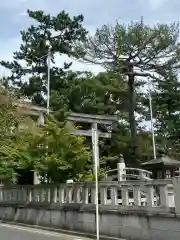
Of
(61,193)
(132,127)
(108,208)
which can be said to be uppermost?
(132,127)

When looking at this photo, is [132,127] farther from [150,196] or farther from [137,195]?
[150,196]

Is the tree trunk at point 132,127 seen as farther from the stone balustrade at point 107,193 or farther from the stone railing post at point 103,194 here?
the stone railing post at point 103,194

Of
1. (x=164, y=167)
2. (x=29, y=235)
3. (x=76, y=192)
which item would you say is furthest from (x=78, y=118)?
(x=29, y=235)

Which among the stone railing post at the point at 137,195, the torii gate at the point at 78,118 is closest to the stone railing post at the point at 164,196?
the stone railing post at the point at 137,195

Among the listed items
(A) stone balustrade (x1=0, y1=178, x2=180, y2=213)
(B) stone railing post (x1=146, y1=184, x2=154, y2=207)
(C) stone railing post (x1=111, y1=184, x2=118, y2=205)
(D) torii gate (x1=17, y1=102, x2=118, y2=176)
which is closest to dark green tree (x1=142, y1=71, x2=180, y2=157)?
(D) torii gate (x1=17, y1=102, x2=118, y2=176)

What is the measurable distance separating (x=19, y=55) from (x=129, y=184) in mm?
31188

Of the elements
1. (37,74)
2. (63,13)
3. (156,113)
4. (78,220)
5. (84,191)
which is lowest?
(78,220)

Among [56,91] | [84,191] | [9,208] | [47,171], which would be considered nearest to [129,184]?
[84,191]

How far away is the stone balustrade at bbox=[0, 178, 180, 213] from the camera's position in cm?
1142

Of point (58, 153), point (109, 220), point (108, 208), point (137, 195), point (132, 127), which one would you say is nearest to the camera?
point (137, 195)

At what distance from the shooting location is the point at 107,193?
47.8ft

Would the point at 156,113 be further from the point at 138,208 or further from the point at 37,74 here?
the point at 138,208

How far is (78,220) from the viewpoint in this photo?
1485 cm

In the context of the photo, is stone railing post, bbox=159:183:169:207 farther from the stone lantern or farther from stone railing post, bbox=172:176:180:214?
the stone lantern
